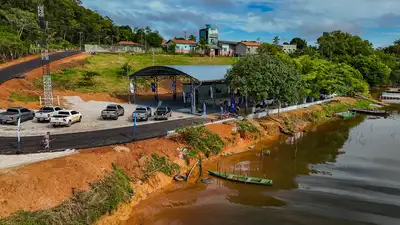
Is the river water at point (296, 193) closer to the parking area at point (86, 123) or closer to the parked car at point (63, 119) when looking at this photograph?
the parking area at point (86, 123)

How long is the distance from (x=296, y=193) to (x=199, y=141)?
997 cm

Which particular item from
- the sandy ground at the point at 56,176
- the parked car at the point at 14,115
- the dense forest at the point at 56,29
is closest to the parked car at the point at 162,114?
the sandy ground at the point at 56,176

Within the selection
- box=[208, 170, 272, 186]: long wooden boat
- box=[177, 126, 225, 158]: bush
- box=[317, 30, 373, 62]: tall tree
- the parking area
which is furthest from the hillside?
box=[317, 30, 373, 62]: tall tree

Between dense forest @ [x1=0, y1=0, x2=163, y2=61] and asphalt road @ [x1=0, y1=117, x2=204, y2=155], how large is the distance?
1882 inches

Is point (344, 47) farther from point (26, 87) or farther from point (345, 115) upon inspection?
point (26, 87)

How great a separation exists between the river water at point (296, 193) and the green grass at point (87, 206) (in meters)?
1.53

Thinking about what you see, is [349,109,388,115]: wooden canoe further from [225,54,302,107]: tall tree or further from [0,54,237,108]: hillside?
[0,54,237,108]: hillside

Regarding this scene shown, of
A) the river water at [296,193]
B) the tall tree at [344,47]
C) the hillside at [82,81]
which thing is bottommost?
the river water at [296,193]

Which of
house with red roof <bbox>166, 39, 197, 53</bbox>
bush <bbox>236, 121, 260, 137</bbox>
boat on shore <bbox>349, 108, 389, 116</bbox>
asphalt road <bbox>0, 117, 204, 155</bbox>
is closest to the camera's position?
asphalt road <bbox>0, 117, 204, 155</bbox>

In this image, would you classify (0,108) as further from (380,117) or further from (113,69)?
(380,117)

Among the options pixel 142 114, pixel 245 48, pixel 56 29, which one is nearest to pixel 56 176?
pixel 142 114

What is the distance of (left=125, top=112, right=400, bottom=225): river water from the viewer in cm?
1875

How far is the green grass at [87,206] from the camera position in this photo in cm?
1515

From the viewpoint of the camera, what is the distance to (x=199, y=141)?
2862 centimetres
